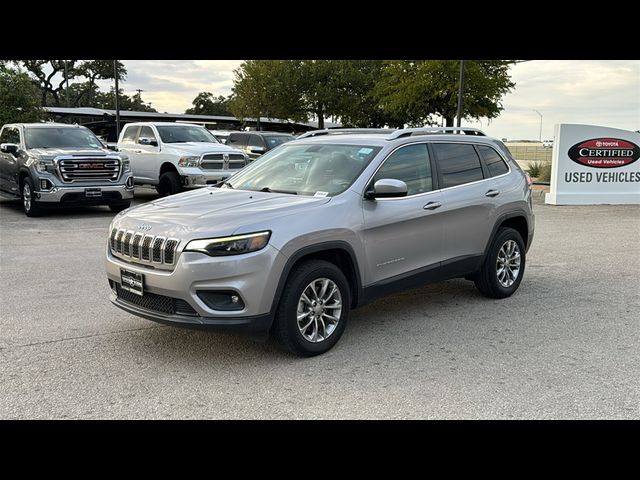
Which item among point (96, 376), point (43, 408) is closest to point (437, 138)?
point (96, 376)

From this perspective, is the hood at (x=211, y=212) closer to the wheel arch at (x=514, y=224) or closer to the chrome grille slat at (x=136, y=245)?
the chrome grille slat at (x=136, y=245)

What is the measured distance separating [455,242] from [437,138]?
42.1 inches

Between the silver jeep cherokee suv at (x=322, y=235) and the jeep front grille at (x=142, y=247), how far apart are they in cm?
1

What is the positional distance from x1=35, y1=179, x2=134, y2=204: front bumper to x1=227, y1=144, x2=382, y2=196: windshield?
770 cm

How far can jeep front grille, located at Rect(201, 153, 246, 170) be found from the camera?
15.1 metres

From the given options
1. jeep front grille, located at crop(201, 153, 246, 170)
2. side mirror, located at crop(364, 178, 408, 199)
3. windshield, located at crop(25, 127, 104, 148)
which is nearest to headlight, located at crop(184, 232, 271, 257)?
side mirror, located at crop(364, 178, 408, 199)

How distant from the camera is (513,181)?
7.14 metres

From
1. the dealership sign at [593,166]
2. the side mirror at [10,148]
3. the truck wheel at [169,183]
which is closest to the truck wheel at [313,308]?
the truck wheel at [169,183]

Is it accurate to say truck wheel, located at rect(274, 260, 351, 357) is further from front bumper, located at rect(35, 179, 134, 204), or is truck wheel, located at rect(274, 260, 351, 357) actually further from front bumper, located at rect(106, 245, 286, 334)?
front bumper, located at rect(35, 179, 134, 204)

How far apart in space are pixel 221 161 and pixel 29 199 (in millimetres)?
4325

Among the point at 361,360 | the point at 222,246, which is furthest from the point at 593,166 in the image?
the point at 222,246

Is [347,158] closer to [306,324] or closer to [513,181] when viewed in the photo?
[306,324]

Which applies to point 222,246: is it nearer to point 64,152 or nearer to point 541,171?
point 64,152

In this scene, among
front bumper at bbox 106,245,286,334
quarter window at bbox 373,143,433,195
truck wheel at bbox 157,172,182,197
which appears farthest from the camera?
truck wheel at bbox 157,172,182,197
